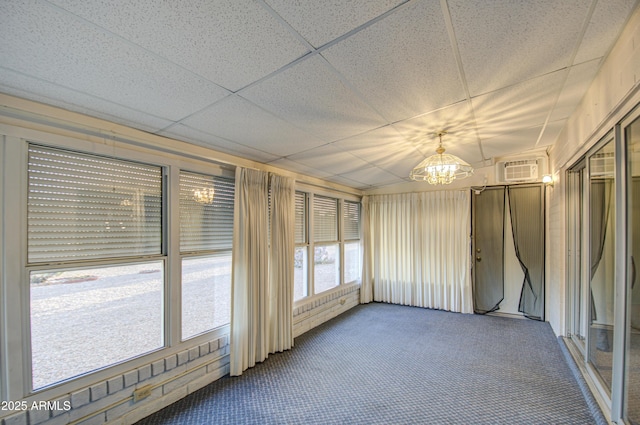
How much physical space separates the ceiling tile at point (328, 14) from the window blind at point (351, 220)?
379cm

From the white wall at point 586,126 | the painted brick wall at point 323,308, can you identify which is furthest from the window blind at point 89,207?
the white wall at point 586,126

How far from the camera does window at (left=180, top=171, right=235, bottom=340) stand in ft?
8.37

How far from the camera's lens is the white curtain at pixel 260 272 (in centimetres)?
279

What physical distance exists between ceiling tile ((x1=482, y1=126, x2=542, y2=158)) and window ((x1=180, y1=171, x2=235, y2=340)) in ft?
9.79

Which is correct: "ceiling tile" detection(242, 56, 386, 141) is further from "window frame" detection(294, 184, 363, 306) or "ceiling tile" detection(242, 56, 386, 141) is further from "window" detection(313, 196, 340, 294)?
"window" detection(313, 196, 340, 294)

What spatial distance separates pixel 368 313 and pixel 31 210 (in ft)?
14.1

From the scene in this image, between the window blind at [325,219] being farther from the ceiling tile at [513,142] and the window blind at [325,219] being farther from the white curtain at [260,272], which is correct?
the ceiling tile at [513,142]

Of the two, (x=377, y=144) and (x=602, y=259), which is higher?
(x=377, y=144)

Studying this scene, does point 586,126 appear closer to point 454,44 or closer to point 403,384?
point 454,44

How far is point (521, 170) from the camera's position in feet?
13.4

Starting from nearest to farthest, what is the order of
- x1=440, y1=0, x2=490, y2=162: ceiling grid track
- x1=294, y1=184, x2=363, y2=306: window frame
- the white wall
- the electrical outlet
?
x1=440, y1=0, x2=490, y2=162: ceiling grid track < the white wall < the electrical outlet < x1=294, y1=184, x2=363, y2=306: window frame

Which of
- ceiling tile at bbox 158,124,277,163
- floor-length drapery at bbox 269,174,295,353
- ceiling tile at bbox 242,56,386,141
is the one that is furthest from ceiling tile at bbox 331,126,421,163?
floor-length drapery at bbox 269,174,295,353

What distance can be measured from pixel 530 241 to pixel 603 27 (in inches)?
143

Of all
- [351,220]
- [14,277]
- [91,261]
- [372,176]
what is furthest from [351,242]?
[14,277]
